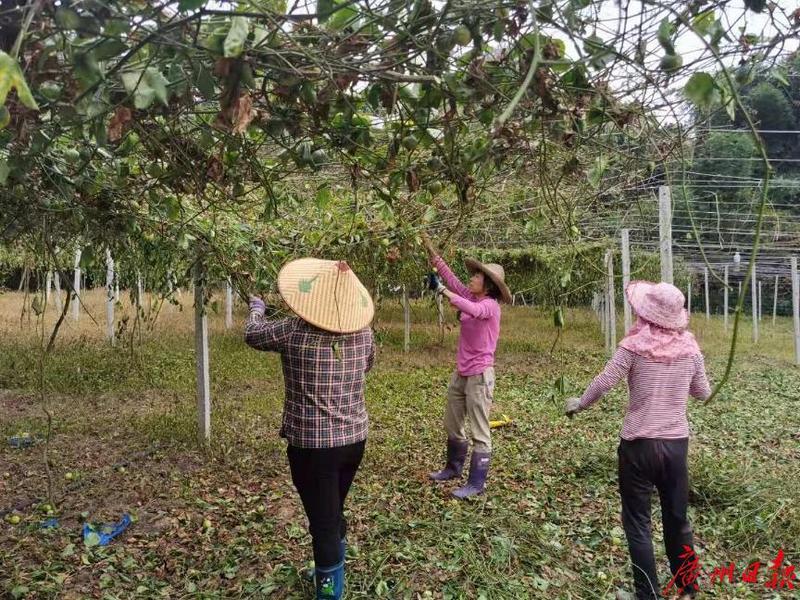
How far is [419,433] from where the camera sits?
5.98 meters

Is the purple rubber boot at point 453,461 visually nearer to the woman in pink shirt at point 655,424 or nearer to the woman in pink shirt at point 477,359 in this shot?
the woman in pink shirt at point 477,359

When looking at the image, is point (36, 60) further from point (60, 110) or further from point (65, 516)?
point (65, 516)

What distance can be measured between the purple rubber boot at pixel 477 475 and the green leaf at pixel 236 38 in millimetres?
3518

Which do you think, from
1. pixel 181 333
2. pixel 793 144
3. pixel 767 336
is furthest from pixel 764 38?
pixel 793 144

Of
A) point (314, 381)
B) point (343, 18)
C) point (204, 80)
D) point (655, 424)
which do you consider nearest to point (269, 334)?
point (314, 381)

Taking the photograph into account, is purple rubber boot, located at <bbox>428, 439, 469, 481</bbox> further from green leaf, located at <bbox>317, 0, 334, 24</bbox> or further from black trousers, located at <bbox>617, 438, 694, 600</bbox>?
green leaf, located at <bbox>317, 0, 334, 24</bbox>

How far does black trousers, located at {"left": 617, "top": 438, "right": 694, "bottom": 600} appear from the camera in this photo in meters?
2.84

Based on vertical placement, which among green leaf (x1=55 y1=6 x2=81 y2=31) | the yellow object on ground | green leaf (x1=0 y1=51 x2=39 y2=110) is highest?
green leaf (x1=55 y1=6 x2=81 y2=31)

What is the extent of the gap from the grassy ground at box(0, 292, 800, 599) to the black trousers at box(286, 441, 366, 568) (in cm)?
39

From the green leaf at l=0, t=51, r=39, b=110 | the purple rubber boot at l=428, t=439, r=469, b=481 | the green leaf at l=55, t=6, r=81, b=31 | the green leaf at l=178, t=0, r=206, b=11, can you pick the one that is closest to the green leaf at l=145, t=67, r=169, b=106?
the green leaf at l=55, t=6, r=81, b=31

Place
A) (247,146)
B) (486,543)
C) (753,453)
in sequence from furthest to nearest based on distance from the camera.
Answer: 1. (753,453)
2. (486,543)
3. (247,146)

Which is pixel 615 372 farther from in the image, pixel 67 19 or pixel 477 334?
pixel 67 19

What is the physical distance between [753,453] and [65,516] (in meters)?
5.03

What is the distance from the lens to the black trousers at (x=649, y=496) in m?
2.84
